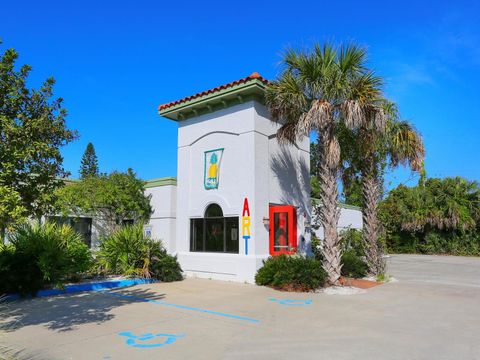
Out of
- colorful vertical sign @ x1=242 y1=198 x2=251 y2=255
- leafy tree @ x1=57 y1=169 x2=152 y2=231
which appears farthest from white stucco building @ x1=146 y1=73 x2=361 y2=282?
leafy tree @ x1=57 y1=169 x2=152 y2=231

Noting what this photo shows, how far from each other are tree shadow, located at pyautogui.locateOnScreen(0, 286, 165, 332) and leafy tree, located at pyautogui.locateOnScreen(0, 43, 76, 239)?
8.77 feet

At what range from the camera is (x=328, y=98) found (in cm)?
1197

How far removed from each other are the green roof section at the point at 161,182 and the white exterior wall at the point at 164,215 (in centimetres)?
13

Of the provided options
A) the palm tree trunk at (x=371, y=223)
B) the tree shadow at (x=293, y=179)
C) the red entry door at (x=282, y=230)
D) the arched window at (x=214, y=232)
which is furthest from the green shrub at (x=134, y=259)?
the palm tree trunk at (x=371, y=223)

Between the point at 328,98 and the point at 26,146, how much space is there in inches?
346

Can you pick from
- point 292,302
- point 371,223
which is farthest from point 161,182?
point 292,302

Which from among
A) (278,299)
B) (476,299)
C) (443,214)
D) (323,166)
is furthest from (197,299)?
(443,214)

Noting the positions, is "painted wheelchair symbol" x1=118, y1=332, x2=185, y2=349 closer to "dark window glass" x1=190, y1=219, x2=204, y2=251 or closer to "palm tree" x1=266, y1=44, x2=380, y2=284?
"palm tree" x1=266, y1=44, x2=380, y2=284

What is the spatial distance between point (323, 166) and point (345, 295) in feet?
13.1

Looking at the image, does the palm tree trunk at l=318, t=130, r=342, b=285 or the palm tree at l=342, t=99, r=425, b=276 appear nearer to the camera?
the palm tree trunk at l=318, t=130, r=342, b=285

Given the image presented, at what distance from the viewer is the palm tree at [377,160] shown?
1432 centimetres

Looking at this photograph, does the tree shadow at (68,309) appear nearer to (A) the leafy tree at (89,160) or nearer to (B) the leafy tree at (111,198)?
(B) the leafy tree at (111,198)

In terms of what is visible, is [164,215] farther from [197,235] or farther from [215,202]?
[215,202]

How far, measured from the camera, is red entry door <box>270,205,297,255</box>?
13914 millimetres
